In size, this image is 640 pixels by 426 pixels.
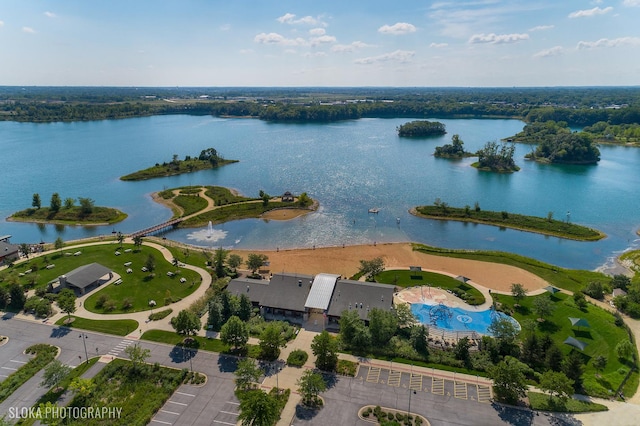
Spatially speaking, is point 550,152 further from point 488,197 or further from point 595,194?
point 488,197

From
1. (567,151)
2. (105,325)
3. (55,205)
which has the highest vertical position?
(567,151)

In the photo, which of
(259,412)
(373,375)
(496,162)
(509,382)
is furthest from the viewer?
(496,162)

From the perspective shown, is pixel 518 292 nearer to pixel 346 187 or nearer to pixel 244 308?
pixel 244 308

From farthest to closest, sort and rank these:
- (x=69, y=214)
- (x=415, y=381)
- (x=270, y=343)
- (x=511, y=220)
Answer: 1. (x=69, y=214)
2. (x=511, y=220)
3. (x=270, y=343)
4. (x=415, y=381)

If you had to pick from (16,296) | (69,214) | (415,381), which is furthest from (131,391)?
(69,214)

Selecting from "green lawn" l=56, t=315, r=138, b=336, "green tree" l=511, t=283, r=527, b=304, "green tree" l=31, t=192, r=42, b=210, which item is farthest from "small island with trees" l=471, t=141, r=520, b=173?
"green tree" l=31, t=192, r=42, b=210

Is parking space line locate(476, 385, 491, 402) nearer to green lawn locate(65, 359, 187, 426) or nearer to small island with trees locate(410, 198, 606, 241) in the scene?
green lawn locate(65, 359, 187, 426)

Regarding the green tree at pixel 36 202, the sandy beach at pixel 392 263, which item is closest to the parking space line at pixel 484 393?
the sandy beach at pixel 392 263

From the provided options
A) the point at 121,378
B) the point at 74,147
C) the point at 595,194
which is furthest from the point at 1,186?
A: the point at 595,194
